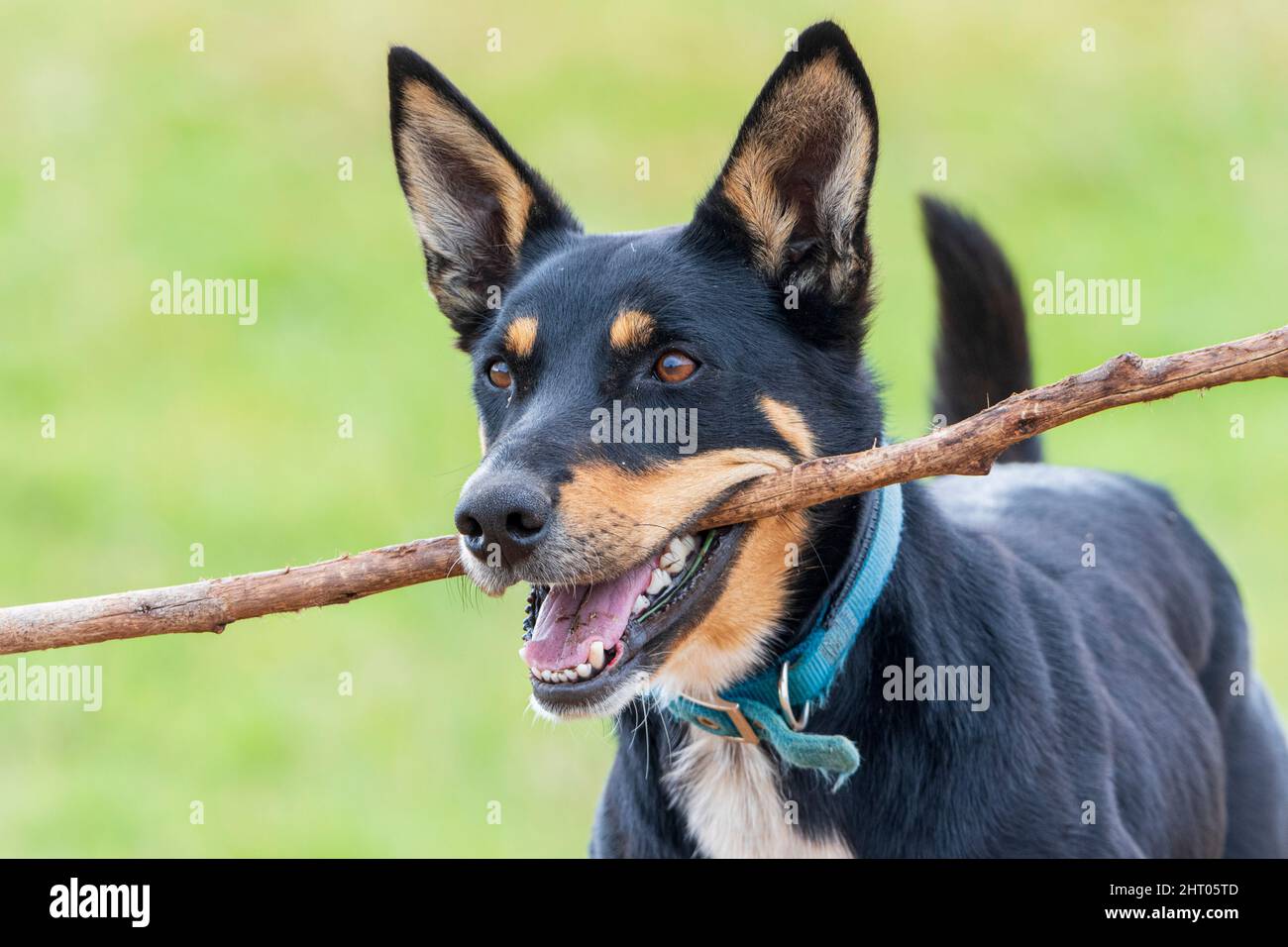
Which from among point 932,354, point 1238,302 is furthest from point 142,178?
point 932,354

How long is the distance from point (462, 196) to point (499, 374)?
0.72 meters

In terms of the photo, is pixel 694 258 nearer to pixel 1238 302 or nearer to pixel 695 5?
pixel 1238 302

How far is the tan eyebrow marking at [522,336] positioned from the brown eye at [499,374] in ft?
0.26

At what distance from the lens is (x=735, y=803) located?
4.18m

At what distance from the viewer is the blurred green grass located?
9.86 m

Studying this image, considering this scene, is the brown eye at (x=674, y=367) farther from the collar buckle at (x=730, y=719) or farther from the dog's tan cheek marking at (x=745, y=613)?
the collar buckle at (x=730, y=719)

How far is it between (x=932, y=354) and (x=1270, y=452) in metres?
8.40

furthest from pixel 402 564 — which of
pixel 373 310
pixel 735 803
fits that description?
pixel 373 310

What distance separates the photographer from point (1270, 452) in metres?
13.3

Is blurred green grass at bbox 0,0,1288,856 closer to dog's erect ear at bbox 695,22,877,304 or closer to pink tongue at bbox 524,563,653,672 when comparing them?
pink tongue at bbox 524,563,653,672

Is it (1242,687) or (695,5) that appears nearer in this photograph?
(1242,687)

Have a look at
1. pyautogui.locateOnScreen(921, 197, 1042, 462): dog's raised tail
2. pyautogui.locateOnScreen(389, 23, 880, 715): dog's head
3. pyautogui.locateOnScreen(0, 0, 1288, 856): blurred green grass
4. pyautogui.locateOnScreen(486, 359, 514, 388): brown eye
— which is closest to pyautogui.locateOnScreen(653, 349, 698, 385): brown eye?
pyautogui.locateOnScreen(389, 23, 880, 715): dog's head

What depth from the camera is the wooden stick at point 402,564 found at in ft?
11.0

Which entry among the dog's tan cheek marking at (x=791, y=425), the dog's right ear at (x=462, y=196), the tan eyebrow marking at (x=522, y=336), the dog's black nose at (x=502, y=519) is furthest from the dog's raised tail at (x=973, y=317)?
the dog's black nose at (x=502, y=519)
